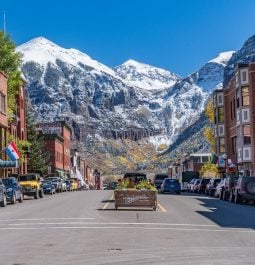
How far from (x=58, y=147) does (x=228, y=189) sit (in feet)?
265

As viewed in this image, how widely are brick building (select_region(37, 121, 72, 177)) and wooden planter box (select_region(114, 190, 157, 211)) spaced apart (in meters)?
80.9

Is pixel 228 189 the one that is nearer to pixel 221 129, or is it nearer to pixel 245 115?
pixel 245 115

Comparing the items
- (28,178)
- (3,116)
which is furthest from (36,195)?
(3,116)

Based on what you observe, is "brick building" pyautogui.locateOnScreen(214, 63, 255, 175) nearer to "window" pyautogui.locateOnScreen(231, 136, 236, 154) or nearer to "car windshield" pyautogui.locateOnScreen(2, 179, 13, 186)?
"window" pyautogui.locateOnScreen(231, 136, 236, 154)

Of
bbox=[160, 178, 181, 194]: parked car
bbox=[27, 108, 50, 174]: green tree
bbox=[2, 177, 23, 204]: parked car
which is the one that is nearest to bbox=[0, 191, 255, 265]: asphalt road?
bbox=[2, 177, 23, 204]: parked car

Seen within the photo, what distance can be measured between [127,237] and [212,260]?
462 centimetres

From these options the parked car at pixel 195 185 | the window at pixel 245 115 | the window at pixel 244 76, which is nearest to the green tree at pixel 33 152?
the parked car at pixel 195 185

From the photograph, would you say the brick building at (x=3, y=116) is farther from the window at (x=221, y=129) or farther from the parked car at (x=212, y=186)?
the window at (x=221, y=129)

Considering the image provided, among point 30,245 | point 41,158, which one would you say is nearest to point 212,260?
point 30,245

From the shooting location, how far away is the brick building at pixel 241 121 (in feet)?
228

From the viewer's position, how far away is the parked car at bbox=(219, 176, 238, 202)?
4250cm

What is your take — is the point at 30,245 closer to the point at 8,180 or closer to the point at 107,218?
the point at 107,218

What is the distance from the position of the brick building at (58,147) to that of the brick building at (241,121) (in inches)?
1494

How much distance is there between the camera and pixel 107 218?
2338 centimetres
